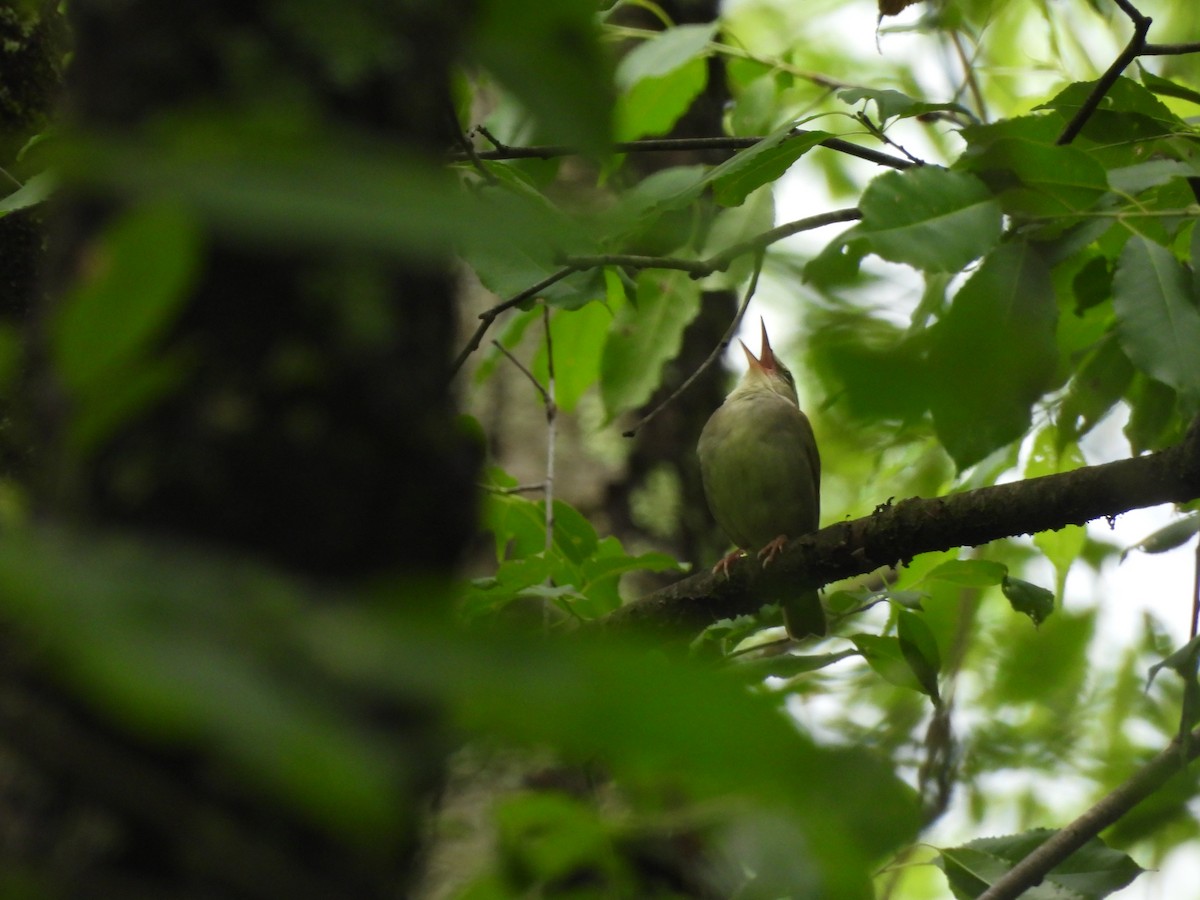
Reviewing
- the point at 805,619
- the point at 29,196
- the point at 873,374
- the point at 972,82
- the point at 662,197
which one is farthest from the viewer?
the point at 805,619

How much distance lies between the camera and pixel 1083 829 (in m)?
3.12

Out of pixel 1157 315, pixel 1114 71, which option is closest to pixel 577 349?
pixel 1114 71

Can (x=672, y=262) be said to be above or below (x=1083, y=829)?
above

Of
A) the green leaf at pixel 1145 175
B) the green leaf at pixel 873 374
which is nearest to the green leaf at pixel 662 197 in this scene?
the green leaf at pixel 1145 175

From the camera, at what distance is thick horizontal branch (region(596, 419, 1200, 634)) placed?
2646 mm

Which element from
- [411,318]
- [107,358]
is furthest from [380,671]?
[411,318]

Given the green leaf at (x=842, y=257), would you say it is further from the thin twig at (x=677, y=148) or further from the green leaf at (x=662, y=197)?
the thin twig at (x=677, y=148)

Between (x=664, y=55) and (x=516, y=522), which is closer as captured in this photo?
(x=664, y=55)

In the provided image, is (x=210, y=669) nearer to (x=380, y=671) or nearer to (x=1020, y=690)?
(x=380, y=671)

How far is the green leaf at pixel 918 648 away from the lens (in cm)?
297

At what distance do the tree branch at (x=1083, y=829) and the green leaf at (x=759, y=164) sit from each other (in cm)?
167

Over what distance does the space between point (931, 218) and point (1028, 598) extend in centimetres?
115

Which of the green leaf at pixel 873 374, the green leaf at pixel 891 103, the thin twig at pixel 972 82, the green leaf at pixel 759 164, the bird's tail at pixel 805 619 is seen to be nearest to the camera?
the green leaf at pixel 873 374

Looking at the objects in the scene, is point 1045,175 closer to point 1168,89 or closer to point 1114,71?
point 1114,71
